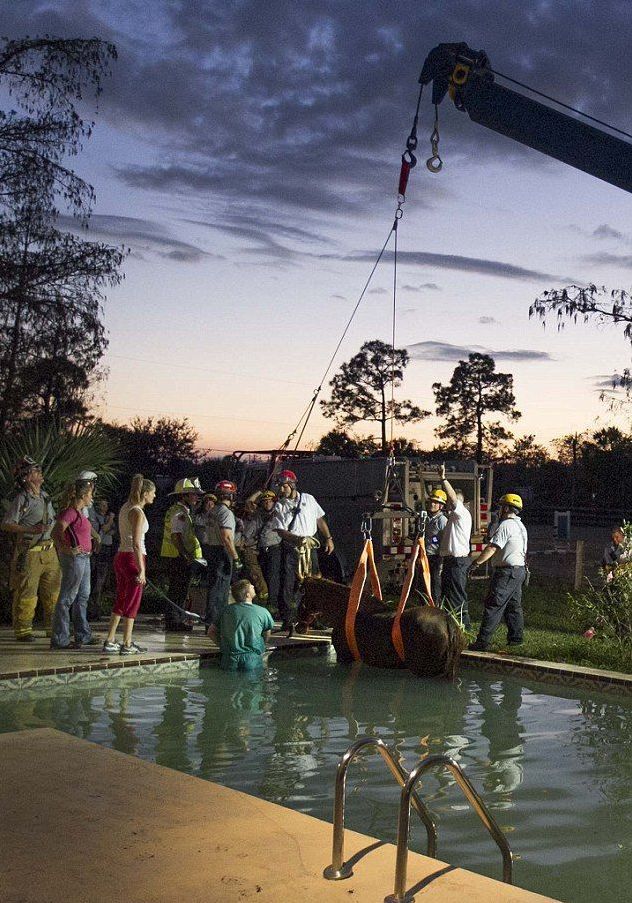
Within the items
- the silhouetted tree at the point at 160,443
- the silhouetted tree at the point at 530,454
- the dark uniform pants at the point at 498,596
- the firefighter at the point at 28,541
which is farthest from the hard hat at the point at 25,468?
the silhouetted tree at the point at 530,454

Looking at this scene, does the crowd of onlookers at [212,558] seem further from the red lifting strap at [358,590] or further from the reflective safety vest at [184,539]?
the red lifting strap at [358,590]

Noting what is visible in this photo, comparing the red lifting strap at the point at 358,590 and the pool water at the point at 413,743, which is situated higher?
the red lifting strap at the point at 358,590

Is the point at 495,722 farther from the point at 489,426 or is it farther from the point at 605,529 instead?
the point at 489,426

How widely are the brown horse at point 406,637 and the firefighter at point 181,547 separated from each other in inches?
83.2

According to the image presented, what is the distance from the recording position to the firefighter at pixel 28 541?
34.6 feet

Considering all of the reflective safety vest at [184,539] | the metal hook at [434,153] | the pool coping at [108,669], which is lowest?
the pool coping at [108,669]

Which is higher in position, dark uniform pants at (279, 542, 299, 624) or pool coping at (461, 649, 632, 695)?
dark uniform pants at (279, 542, 299, 624)

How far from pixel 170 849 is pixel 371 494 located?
13.4m

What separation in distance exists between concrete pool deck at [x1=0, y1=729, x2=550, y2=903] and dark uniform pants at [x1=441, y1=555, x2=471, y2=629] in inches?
264

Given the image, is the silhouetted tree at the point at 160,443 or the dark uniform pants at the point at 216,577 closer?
the dark uniform pants at the point at 216,577

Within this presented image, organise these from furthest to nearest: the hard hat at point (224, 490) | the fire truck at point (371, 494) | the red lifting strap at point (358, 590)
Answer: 1. the fire truck at point (371, 494)
2. the hard hat at point (224, 490)
3. the red lifting strap at point (358, 590)

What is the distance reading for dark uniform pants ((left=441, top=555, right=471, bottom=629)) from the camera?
11.9m

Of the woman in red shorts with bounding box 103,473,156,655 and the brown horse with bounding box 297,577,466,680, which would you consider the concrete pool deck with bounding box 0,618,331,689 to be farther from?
the brown horse with bounding box 297,577,466,680

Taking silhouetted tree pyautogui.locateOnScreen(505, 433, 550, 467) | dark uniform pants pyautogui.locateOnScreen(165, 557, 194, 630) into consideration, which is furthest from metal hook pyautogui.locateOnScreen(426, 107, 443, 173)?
silhouetted tree pyautogui.locateOnScreen(505, 433, 550, 467)
